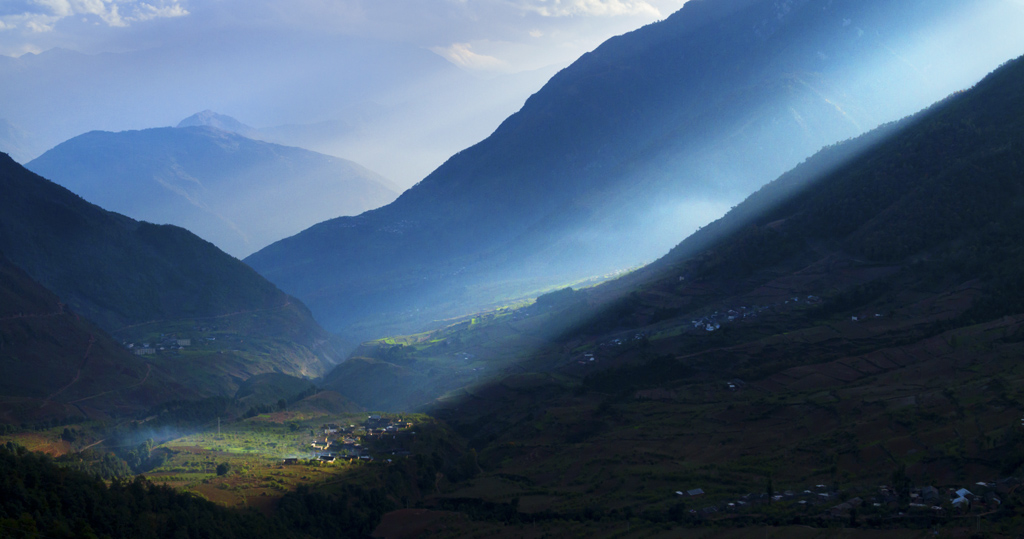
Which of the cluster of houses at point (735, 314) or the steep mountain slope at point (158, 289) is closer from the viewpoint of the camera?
the cluster of houses at point (735, 314)

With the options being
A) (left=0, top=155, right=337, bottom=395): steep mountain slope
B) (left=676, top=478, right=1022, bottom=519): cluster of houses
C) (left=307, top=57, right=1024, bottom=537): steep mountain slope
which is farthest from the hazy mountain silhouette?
(left=0, top=155, right=337, bottom=395): steep mountain slope

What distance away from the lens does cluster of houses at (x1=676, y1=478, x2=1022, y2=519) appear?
4054 centimetres

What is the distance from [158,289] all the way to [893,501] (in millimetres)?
168230

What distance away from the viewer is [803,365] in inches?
2958

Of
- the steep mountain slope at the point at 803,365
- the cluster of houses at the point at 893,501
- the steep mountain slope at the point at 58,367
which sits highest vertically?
the steep mountain slope at the point at 58,367

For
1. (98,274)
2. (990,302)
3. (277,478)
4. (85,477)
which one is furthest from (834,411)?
(98,274)

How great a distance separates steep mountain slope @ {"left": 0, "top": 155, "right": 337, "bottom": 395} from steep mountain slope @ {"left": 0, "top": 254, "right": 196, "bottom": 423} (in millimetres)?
12791

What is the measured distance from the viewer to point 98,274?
6437 inches

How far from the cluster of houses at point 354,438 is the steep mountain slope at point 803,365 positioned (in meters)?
9.41

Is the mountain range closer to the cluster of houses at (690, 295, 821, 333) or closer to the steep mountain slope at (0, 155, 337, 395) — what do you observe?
the steep mountain slope at (0, 155, 337, 395)

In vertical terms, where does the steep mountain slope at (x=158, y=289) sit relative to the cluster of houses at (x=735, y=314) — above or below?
above

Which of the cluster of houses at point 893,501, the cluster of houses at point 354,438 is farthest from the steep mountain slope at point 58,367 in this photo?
the cluster of houses at point 893,501

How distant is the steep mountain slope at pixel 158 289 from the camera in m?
150

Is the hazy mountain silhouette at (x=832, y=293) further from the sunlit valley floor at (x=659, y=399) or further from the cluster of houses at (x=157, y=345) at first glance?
the cluster of houses at (x=157, y=345)
